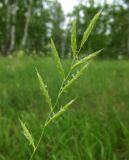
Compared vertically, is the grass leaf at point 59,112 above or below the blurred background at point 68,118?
above

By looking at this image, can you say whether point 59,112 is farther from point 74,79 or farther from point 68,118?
point 68,118

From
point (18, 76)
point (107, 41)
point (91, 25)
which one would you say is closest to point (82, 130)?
point (91, 25)

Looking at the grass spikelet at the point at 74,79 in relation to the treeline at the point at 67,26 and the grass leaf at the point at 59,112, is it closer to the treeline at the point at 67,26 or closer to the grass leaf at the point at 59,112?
the grass leaf at the point at 59,112

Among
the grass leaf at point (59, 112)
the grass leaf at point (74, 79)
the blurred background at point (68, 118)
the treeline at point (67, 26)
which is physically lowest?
the treeline at point (67, 26)

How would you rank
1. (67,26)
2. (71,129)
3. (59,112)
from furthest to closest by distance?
(67,26) < (71,129) < (59,112)

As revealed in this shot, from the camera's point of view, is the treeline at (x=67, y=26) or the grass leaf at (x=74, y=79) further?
the treeline at (x=67, y=26)

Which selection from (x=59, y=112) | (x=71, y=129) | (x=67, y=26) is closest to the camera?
(x=59, y=112)

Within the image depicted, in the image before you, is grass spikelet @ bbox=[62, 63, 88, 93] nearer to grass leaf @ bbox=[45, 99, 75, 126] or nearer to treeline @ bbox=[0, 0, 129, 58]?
grass leaf @ bbox=[45, 99, 75, 126]

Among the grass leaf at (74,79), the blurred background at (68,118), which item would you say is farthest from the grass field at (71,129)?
the grass leaf at (74,79)

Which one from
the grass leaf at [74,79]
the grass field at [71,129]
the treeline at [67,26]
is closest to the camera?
the grass leaf at [74,79]

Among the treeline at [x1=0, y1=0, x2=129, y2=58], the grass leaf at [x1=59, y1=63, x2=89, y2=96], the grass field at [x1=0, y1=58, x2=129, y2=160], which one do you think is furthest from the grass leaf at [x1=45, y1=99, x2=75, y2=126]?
the treeline at [x1=0, y1=0, x2=129, y2=58]

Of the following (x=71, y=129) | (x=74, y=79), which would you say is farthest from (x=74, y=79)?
(x=71, y=129)
